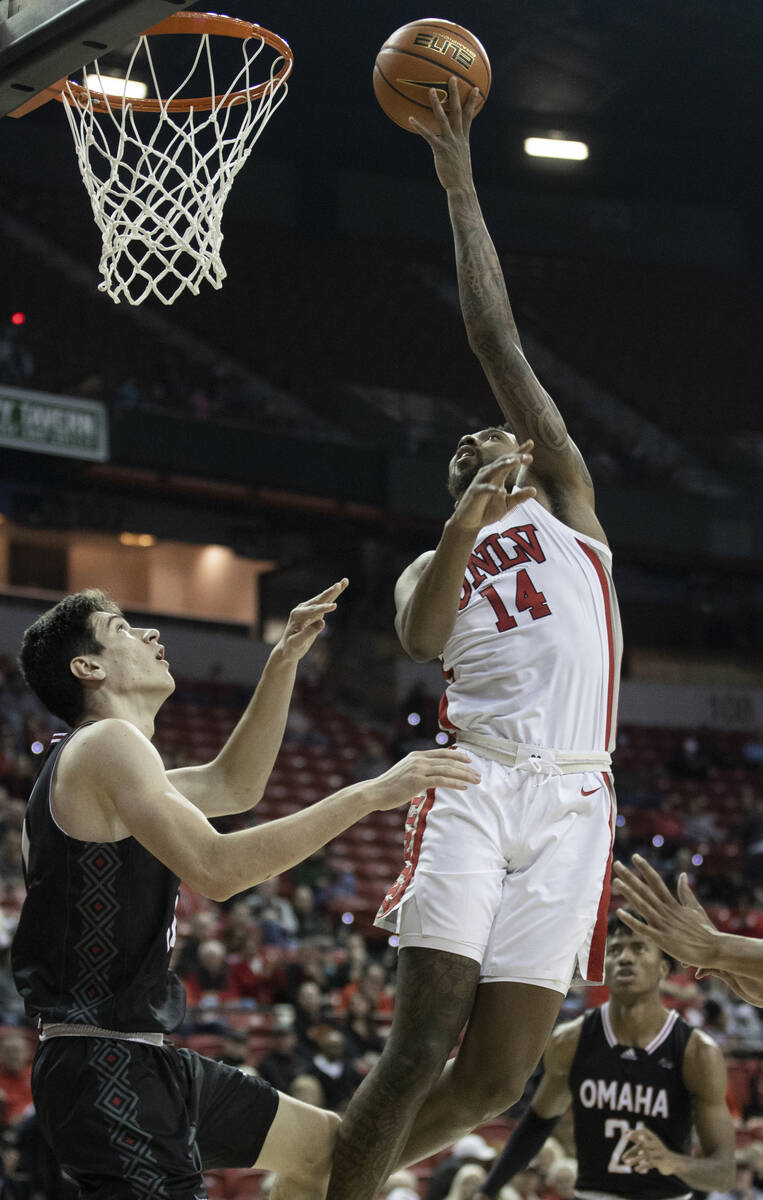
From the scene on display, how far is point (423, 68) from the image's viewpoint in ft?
14.9

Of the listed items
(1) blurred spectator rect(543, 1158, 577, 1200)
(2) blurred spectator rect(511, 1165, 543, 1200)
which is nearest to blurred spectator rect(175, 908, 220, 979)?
(2) blurred spectator rect(511, 1165, 543, 1200)

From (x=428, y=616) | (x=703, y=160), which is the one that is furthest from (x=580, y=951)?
(x=703, y=160)

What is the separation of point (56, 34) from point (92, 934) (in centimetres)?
224

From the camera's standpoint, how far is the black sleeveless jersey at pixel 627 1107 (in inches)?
209

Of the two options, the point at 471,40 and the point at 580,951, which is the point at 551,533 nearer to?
the point at 580,951

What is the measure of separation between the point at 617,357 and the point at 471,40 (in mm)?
18943

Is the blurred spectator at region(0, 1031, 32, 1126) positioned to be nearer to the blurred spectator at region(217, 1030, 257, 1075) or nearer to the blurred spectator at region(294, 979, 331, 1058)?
the blurred spectator at region(217, 1030, 257, 1075)

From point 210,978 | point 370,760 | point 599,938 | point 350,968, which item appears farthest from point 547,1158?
point 370,760

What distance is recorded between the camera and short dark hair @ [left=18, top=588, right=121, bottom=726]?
3664 mm

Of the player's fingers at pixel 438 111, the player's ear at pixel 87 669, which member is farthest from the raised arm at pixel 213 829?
the player's fingers at pixel 438 111

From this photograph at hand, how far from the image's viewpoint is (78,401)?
19.0 metres

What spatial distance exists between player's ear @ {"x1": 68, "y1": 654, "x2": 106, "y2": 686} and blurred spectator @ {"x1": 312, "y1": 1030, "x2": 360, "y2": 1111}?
18.9 feet

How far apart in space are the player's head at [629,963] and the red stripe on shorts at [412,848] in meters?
1.59

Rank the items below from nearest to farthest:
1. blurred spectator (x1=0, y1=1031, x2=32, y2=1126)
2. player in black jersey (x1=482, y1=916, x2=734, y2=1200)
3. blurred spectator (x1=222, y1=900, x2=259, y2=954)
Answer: player in black jersey (x1=482, y1=916, x2=734, y2=1200), blurred spectator (x1=0, y1=1031, x2=32, y2=1126), blurred spectator (x1=222, y1=900, x2=259, y2=954)
